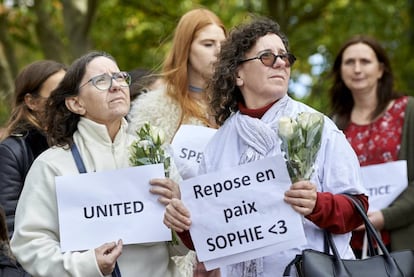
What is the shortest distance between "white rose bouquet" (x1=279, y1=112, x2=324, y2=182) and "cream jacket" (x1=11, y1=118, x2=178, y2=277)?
1.00 meters

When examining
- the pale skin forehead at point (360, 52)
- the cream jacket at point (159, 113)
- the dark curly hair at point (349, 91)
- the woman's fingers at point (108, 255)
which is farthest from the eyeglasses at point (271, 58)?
the pale skin forehead at point (360, 52)

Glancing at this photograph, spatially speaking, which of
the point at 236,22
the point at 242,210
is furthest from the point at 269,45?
the point at 236,22

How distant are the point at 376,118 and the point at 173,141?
1811 mm

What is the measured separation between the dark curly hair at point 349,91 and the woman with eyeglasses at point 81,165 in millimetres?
2382

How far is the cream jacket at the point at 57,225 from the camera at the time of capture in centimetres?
424

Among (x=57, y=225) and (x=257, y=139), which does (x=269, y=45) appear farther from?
(x=57, y=225)

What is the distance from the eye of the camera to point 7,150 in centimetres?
526

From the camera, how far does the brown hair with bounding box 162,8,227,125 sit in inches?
226

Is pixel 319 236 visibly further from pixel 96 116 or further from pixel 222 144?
pixel 96 116

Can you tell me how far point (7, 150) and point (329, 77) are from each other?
276 cm

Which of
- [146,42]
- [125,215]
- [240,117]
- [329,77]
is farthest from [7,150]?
[146,42]

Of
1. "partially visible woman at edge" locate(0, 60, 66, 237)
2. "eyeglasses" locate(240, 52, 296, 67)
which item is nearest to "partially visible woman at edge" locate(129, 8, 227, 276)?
"partially visible woman at edge" locate(0, 60, 66, 237)

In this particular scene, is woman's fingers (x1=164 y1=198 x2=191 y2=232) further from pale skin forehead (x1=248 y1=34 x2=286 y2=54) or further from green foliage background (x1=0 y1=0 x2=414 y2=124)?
green foliage background (x1=0 y1=0 x2=414 y2=124)

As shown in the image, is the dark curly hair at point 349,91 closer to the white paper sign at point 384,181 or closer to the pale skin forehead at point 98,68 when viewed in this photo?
the white paper sign at point 384,181
